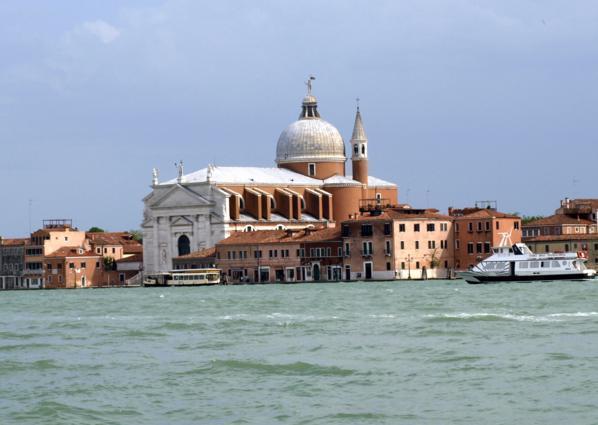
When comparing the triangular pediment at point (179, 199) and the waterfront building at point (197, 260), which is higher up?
the triangular pediment at point (179, 199)

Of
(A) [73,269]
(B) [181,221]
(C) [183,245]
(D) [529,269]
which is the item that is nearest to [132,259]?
(A) [73,269]

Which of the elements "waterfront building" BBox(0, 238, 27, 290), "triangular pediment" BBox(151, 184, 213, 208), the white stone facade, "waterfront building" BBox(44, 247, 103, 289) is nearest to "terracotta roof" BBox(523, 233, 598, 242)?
the white stone facade

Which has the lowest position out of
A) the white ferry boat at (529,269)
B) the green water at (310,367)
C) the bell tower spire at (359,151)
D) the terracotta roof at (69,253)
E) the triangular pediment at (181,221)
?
the green water at (310,367)

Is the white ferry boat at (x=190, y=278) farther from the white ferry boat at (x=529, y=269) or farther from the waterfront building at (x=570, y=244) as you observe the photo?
the white ferry boat at (x=529, y=269)

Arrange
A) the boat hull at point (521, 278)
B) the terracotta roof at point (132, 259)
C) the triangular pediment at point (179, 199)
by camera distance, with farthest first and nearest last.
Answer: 1. the terracotta roof at point (132, 259)
2. the triangular pediment at point (179, 199)
3. the boat hull at point (521, 278)

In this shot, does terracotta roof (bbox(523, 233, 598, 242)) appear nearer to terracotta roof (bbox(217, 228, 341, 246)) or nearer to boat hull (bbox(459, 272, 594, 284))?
terracotta roof (bbox(217, 228, 341, 246))

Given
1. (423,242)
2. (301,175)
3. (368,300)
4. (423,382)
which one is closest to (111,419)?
(423,382)

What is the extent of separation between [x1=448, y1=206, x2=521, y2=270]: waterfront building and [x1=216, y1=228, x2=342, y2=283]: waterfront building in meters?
6.20

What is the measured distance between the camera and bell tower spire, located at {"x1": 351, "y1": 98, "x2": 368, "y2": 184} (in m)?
99.1

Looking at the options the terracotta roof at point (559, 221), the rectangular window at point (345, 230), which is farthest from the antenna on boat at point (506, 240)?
the rectangular window at point (345, 230)

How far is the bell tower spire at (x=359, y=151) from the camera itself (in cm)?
9906

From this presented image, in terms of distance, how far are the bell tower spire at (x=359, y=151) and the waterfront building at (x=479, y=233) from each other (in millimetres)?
15729

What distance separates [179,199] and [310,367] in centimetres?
6614

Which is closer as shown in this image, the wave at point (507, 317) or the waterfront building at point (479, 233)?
the wave at point (507, 317)
